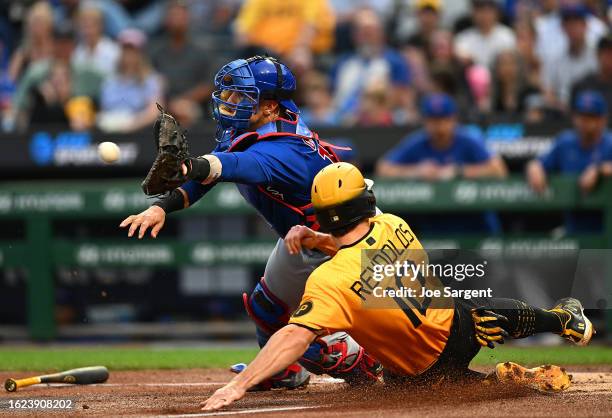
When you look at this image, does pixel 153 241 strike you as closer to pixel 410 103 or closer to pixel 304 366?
pixel 410 103

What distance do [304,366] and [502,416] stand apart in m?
1.83

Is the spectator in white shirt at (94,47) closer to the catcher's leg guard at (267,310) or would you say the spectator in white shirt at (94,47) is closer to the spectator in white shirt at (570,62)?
the spectator in white shirt at (570,62)

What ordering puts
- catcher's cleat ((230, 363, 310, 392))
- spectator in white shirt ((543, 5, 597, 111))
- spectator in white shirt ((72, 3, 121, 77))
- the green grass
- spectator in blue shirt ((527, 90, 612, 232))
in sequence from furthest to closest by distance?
spectator in white shirt ((72, 3, 121, 77)) < spectator in white shirt ((543, 5, 597, 111)) < spectator in blue shirt ((527, 90, 612, 232)) < the green grass < catcher's cleat ((230, 363, 310, 392))

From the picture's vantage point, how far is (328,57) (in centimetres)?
1412

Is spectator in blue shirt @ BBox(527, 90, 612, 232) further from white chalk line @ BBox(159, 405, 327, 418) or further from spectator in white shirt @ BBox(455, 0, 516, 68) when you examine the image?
white chalk line @ BBox(159, 405, 327, 418)

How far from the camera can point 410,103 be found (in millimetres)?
12664

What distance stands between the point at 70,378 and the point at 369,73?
→ 250 inches

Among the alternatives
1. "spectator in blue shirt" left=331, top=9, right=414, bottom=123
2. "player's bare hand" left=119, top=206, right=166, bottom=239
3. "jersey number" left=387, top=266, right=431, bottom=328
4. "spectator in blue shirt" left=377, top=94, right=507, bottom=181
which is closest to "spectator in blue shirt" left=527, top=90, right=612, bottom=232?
"spectator in blue shirt" left=377, top=94, right=507, bottom=181

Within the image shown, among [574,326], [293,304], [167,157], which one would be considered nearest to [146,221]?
[167,157]

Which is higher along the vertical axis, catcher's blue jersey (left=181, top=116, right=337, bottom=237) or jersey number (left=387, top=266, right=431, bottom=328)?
catcher's blue jersey (left=181, top=116, right=337, bottom=237)

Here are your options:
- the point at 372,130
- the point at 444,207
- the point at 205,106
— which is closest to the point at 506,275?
the point at 444,207

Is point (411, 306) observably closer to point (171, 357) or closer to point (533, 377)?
point (533, 377)

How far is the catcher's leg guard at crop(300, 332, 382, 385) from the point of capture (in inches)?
275

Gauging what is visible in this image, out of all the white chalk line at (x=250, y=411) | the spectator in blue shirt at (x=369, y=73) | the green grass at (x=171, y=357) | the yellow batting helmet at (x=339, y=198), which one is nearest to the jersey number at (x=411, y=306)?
the yellow batting helmet at (x=339, y=198)
